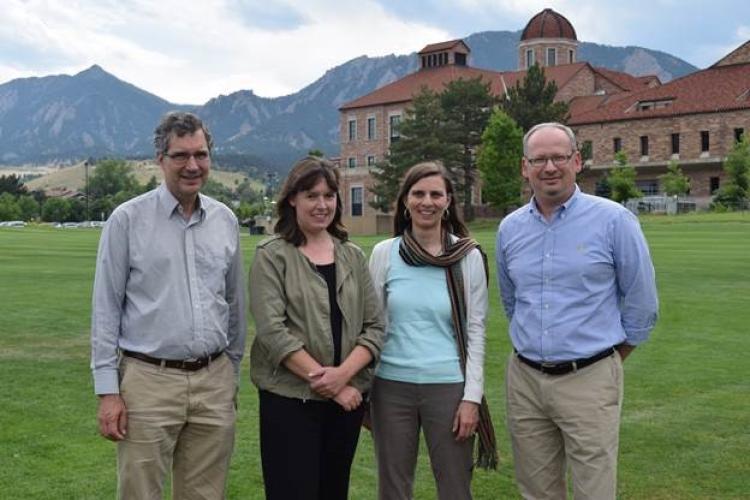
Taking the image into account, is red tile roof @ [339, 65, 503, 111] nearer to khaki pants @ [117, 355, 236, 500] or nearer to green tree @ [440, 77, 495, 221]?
green tree @ [440, 77, 495, 221]

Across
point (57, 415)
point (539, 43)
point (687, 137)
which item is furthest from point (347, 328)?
point (539, 43)

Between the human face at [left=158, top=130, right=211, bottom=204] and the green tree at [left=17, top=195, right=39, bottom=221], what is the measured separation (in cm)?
11594

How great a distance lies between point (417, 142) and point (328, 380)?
6014 centimetres

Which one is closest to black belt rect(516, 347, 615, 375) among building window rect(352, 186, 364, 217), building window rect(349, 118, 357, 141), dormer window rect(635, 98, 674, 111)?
dormer window rect(635, 98, 674, 111)

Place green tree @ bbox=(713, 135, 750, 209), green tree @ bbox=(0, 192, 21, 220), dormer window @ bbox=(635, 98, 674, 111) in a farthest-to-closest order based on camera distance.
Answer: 1. green tree @ bbox=(0, 192, 21, 220)
2. dormer window @ bbox=(635, 98, 674, 111)
3. green tree @ bbox=(713, 135, 750, 209)

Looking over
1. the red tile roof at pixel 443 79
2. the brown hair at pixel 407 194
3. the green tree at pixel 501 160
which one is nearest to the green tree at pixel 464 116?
the green tree at pixel 501 160

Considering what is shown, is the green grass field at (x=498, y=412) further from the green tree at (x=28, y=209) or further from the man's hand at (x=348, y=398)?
the green tree at (x=28, y=209)

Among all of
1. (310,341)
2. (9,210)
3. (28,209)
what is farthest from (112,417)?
(28,209)

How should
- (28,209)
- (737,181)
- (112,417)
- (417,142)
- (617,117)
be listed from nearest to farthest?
(112,417), (737,181), (417,142), (617,117), (28,209)

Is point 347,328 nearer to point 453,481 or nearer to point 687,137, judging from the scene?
point 453,481

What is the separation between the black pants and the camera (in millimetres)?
4469

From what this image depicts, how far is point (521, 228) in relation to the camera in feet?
15.4

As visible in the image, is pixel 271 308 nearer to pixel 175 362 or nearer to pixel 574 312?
pixel 175 362

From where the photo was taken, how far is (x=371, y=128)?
89188 millimetres
